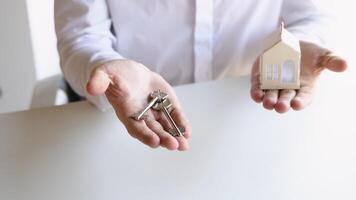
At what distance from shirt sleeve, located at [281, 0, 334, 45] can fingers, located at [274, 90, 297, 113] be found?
20 cm

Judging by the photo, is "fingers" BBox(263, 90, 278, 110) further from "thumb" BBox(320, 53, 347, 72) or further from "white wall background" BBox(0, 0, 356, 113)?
"white wall background" BBox(0, 0, 356, 113)

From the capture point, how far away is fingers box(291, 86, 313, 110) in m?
0.60

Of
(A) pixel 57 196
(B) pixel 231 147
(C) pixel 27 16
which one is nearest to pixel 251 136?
(B) pixel 231 147

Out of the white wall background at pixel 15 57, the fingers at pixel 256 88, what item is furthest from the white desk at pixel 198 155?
the white wall background at pixel 15 57

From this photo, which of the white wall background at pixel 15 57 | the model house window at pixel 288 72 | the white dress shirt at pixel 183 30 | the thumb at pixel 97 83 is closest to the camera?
the thumb at pixel 97 83

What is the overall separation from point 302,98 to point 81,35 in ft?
1.08

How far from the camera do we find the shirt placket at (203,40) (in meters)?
0.79

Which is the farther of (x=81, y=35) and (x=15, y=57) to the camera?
(x=15, y=57)

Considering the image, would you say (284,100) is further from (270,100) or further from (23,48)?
(23,48)

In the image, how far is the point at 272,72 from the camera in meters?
0.63

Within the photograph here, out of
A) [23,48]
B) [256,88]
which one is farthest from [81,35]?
[23,48]

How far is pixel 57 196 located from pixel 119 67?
0.55ft

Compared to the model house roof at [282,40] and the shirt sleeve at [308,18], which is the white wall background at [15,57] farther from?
the model house roof at [282,40]

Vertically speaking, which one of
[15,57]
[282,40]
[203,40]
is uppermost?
[282,40]
